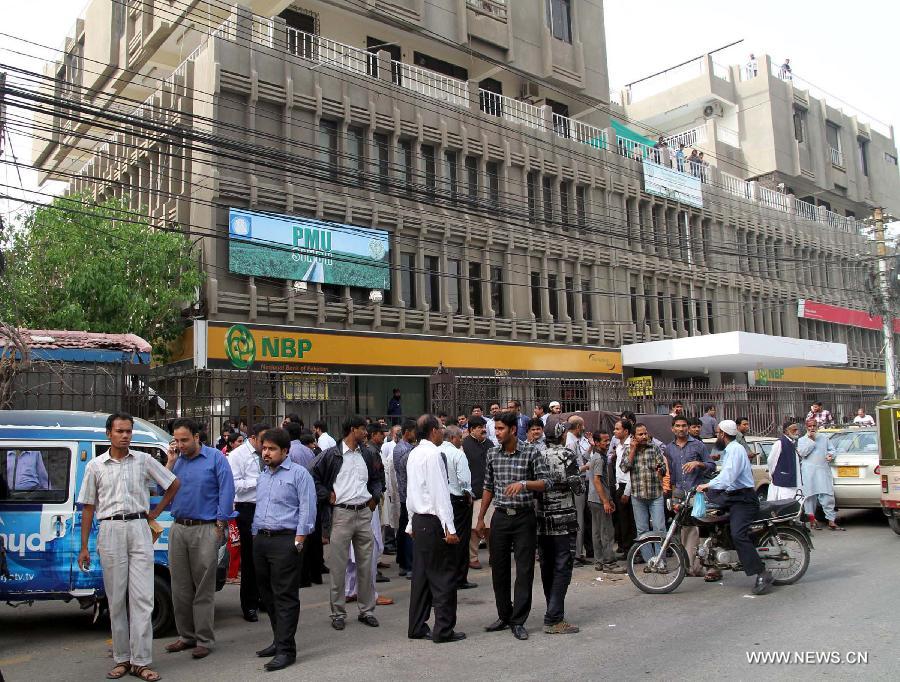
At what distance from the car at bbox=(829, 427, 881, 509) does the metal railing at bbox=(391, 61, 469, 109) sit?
58.8ft

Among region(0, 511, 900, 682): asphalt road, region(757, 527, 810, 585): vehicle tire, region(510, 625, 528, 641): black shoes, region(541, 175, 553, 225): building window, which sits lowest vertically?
region(0, 511, 900, 682): asphalt road

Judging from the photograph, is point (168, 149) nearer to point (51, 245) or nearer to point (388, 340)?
point (51, 245)

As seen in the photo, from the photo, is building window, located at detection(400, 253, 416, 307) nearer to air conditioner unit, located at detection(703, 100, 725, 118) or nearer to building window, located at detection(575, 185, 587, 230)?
building window, located at detection(575, 185, 587, 230)

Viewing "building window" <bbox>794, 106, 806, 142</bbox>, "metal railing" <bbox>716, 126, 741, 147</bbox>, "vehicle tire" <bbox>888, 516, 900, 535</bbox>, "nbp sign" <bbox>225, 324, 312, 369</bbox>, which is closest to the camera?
"vehicle tire" <bbox>888, 516, 900, 535</bbox>

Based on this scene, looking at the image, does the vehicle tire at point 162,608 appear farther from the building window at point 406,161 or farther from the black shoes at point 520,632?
the building window at point 406,161

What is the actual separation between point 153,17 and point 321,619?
991 inches

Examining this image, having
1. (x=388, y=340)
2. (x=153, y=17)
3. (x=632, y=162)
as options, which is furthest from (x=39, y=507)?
(x=632, y=162)

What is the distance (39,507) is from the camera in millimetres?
7152

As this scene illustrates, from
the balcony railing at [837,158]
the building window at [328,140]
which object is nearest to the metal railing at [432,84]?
the building window at [328,140]

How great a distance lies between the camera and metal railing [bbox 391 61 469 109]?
26.7 meters

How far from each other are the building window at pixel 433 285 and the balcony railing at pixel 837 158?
33644 millimetres

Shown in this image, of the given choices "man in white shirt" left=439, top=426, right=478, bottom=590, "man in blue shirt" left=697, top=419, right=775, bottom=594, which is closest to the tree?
"man in white shirt" left=439, top=426, right=478, bottom=590

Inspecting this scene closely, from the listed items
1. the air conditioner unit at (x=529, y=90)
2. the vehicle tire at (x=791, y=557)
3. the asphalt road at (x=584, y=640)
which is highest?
the air conditioner unit at (x=529, y=90)

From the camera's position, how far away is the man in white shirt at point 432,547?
276 inches
